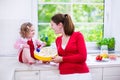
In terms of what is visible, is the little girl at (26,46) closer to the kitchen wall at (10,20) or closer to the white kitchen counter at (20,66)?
the white kitchen counter at (20,66)

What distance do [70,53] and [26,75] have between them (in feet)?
1.60

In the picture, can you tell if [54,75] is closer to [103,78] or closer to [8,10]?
[103,78]

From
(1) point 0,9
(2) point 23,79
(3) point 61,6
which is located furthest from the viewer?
(3) point 61,6

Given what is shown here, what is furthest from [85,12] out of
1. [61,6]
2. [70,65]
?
[70,65]

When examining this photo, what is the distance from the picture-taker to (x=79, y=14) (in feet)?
10.2

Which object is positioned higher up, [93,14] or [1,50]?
[93,14]

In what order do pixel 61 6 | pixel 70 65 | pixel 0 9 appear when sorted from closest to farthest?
pixel 70 65
pixel 0 9
pixel 61 6

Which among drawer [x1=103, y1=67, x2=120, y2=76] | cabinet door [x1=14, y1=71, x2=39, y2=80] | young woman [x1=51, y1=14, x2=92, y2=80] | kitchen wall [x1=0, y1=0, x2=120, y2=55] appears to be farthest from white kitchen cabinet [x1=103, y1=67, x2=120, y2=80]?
kitchen wall [x1=0, y1=0, x2=120, y2=55]

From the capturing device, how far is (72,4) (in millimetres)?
3068

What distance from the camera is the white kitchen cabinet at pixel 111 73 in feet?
8.01

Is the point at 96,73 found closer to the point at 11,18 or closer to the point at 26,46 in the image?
the point at 26,46

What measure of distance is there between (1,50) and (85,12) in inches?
45.9

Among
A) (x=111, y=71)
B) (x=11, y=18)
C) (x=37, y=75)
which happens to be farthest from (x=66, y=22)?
(x=11, y=18)

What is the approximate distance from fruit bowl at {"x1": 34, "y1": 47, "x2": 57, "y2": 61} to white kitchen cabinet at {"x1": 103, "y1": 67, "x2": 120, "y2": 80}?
0.56 meters
